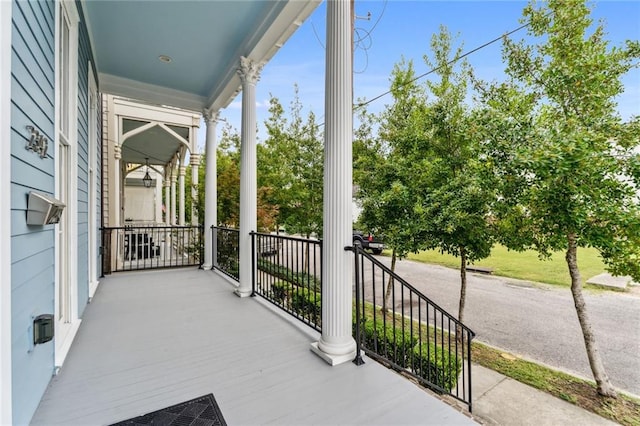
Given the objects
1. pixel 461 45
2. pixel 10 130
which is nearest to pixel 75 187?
pixel 10 130

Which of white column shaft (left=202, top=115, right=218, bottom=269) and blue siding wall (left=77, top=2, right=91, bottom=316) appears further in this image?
white column shaft (left=202, top=115, right=218, bottom=269)

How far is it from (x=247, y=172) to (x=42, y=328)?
280cm

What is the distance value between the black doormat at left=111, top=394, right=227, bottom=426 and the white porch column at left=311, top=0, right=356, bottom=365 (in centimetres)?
88

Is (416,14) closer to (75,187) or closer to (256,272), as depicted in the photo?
(256,272)

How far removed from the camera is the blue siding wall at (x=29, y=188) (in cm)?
136

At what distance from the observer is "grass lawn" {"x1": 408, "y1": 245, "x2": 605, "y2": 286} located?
7.24 meters

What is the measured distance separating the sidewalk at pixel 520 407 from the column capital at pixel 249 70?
16.0 ft

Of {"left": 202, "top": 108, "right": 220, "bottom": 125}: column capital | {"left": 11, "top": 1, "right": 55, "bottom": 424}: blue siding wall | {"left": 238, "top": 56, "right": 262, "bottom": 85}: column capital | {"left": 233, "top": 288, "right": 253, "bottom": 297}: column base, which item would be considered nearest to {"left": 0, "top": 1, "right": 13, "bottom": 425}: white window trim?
{"left": 11, "top": 1, "right": 55, "bottom": 424}: blue siding wall

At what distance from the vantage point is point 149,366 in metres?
2.21

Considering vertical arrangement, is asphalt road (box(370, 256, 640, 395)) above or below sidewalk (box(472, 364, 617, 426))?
above

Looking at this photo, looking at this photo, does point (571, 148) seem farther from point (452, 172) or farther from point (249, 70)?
point (249, 70)

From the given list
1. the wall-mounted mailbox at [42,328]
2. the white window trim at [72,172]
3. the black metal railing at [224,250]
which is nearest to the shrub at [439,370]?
the wall-mounted mailbox at [42,328]

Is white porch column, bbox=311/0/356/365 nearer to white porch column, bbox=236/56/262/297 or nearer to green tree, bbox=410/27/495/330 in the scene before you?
white porch column, bbox=236/56/262/297

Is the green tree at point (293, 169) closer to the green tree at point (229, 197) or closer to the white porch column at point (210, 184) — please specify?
the green tree at point (229, 197)
